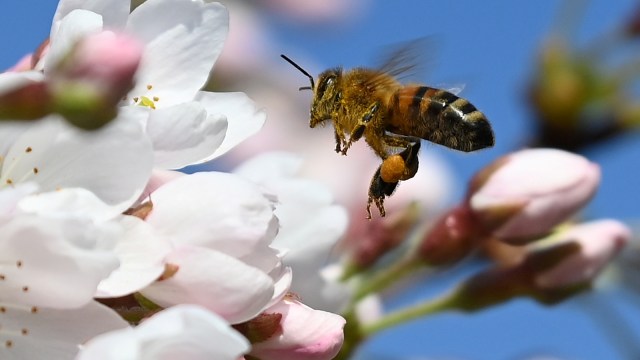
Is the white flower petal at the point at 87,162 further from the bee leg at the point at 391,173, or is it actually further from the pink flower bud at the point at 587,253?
the pink flower bud at the point at 587,253

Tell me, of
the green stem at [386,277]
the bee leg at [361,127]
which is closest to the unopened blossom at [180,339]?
the bee leg at [361,127]

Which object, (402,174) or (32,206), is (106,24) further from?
(402,174)

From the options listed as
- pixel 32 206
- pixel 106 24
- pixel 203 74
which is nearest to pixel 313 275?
pixel 203 74

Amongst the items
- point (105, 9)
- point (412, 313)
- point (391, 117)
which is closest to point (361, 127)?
point (391, 117)

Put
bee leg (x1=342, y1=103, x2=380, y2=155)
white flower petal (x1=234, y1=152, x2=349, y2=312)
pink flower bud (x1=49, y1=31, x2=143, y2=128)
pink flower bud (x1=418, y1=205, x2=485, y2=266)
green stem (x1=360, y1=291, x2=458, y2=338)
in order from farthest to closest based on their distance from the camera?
pink flower bud (x1=418, y1=205, x2=485, y2=266) → green stem (x1=360, y1=291, x2=458, y2=338) → bee leg (x1=342, y1=103, x2=380, y2=155) → white flower petal (x1=234, y1=152, x2=349, y2=312) → pink flower bud (x1=49, y1=31, x2=143, y2=128)

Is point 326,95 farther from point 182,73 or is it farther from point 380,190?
point 182,73

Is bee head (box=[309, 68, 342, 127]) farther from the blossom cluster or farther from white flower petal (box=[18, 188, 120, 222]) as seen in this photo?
white flower petal (box=[18, 188, 120, 222])

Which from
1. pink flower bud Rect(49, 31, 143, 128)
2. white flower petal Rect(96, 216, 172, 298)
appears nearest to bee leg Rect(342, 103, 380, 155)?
white flower petal Rect(96, 216, 172, 298)
